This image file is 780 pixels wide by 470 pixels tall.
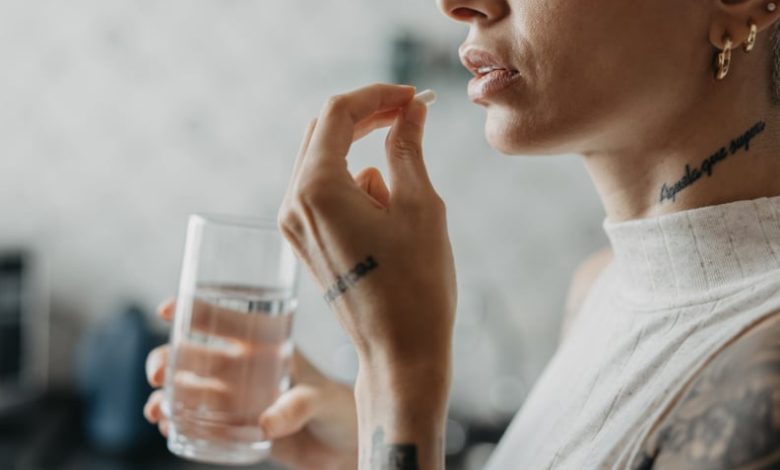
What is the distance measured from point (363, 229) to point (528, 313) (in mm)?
1667

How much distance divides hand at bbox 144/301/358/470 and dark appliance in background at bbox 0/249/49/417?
1201 millimetres

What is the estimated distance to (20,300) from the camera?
2164 millimetres

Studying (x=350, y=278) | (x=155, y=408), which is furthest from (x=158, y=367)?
(x=350, y=278)

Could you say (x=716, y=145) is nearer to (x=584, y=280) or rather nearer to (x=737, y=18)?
(x=737, y=18)

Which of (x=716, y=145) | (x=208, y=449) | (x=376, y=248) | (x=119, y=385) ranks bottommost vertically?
(x=119, y=385)

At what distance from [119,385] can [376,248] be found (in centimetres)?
150

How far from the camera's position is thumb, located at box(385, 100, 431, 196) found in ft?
2.52

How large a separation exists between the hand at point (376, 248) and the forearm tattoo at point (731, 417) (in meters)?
0.20

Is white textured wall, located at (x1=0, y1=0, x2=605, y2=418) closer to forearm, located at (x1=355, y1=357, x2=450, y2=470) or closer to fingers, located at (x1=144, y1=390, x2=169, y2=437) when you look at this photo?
fingers, located at (x1=144, y1=390, x2=169, y2=437)

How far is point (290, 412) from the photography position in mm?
994

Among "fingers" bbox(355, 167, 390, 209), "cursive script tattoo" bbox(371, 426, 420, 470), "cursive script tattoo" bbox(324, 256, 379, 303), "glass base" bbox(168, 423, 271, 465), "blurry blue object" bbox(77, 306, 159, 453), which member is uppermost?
"fingers" bbox(355, 167, 390, 209)

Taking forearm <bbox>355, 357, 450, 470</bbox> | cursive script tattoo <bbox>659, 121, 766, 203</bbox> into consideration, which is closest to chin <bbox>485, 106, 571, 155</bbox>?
cursive script tattoo <bbox>659, 121, 766, 203</bbox>

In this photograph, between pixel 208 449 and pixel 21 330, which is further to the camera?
pixel 21 330

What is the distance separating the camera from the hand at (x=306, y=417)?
3.25 feet
